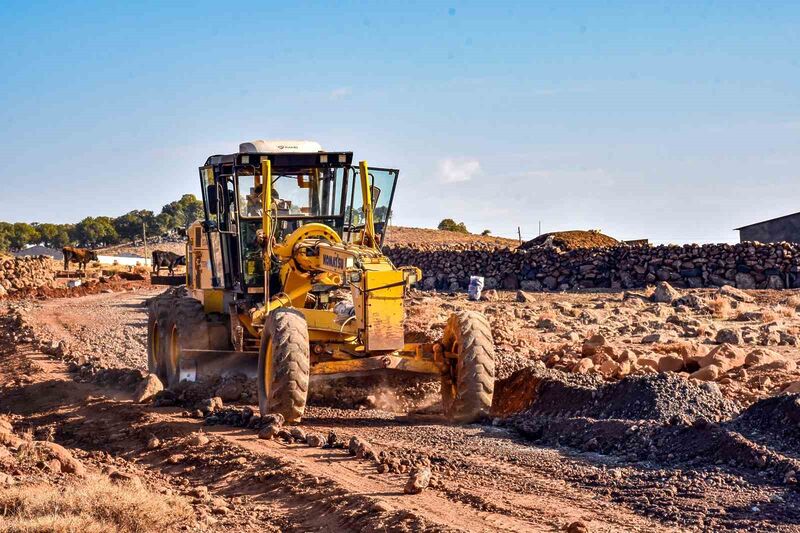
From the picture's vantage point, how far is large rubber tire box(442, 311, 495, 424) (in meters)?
12.0

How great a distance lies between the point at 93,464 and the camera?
10.5 meters

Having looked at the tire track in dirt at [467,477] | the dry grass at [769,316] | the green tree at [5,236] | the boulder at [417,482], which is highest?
the green tree at [5,236]

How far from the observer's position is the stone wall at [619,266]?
33.0m

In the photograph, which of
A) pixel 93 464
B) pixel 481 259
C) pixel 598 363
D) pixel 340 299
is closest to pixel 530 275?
pixel 481 259

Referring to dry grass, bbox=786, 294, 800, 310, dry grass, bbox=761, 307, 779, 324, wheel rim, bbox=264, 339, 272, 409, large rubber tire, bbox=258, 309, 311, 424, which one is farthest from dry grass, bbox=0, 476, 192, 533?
dry grass, bbox=786, 294, 800, 310

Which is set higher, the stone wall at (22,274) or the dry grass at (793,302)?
the stone wall at (22,274)

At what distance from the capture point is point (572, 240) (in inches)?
1640

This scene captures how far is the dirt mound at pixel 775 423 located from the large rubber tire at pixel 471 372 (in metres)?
2.88

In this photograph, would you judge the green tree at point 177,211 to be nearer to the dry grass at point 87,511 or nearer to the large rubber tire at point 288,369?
the large rubber tire at point 288,369

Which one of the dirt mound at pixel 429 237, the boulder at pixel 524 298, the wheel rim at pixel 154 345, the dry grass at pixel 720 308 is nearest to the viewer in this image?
the wheel rim at pixel 154 345

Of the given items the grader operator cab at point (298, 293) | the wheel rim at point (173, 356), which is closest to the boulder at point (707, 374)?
the grader operator cab at point (298, 293)

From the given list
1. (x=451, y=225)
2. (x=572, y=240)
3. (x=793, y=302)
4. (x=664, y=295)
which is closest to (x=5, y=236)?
(x=451, y=225)

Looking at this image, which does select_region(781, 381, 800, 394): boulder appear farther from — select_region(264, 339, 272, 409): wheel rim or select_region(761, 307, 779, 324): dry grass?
select_region(761, 307, 779, 324): dry grass

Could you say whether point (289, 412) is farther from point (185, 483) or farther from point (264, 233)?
point (264, 233)
